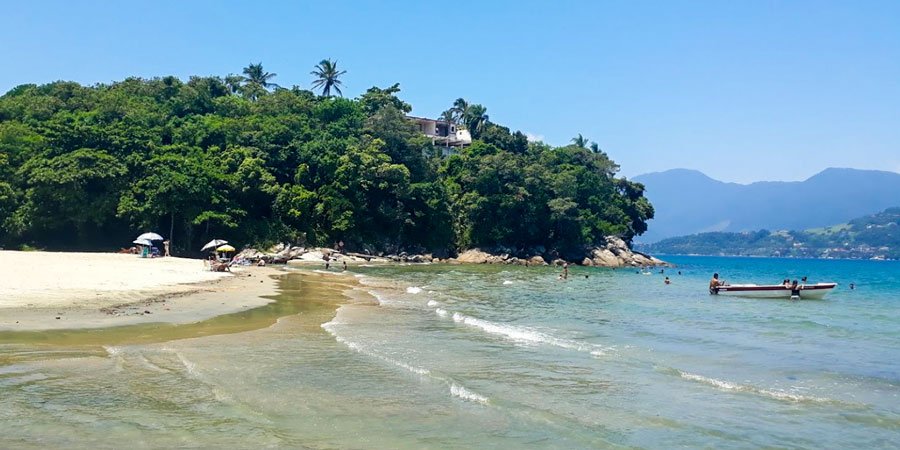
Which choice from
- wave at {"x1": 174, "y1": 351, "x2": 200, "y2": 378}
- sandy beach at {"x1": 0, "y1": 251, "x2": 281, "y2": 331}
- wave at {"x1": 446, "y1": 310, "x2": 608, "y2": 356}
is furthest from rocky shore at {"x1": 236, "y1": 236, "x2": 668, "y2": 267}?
wave at {"x1": 174, "y1": 351, "x2": 200, "y2": 378}

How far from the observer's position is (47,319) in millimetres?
17156

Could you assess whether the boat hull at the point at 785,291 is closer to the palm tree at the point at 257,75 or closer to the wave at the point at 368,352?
the wave at the point at 368,352

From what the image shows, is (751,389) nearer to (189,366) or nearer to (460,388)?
(460,388)

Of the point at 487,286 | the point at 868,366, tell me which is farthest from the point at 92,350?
the point at 487,286

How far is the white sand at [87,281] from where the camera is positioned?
20795mm

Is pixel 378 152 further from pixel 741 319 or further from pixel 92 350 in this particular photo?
pixel 92 350

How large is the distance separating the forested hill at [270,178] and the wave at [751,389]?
176ft

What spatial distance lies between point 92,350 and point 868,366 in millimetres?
18413

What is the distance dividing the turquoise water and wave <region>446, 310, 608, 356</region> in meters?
0.08

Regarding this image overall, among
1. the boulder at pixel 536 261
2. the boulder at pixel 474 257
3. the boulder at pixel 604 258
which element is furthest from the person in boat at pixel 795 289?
the boulder at pixel 604 258

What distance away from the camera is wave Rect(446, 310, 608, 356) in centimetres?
1750

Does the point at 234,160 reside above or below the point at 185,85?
below

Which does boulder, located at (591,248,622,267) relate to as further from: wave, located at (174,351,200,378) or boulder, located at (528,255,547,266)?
wave, located at (174,351,200,378)

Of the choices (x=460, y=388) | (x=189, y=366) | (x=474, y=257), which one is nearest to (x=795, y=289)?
(x=460, y=388)
